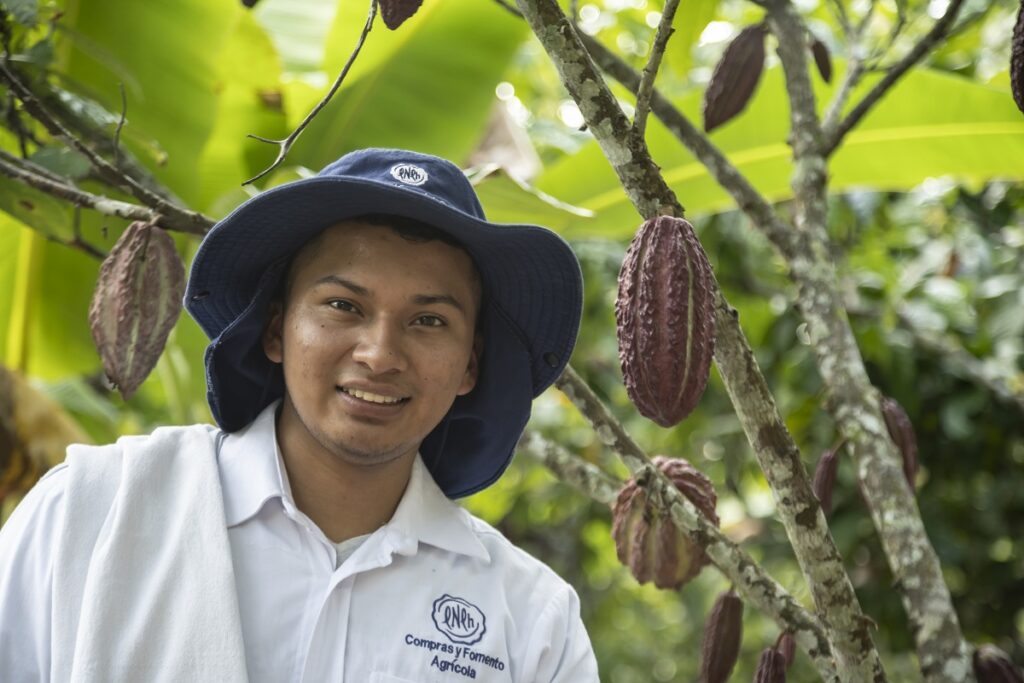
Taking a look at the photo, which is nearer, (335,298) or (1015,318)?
(335,298)

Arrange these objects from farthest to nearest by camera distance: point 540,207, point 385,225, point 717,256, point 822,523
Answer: point 717,256
point 540,207
point 385,225
point 822,523

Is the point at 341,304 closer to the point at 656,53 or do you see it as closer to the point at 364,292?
the point at 364,292

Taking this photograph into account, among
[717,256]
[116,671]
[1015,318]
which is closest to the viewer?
[116,671]

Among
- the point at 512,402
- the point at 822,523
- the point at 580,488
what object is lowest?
the point at 822,523

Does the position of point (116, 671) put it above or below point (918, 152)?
below

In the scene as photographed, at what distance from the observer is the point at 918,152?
10.1 ft

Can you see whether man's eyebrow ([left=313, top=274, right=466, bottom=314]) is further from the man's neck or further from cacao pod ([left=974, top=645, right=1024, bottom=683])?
cacao pod ([left=974, top=645, right=1024, bottom=683])

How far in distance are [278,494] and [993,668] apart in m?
1.22

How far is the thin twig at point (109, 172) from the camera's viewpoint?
5.72ft

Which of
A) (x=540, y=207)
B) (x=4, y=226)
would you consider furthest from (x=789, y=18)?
(x=4, y=226)

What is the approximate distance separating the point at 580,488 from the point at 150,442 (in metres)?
0.79

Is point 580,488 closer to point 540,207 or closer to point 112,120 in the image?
point 540,207

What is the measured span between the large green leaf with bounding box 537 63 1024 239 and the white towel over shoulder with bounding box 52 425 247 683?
152 centimetres

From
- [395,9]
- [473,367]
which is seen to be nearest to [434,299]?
[473,367]
